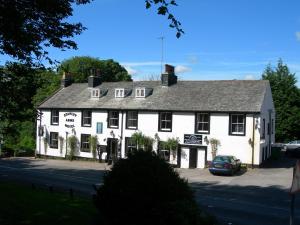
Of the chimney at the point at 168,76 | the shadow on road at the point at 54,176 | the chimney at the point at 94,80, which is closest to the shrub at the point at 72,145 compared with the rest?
the shadow on road at the point at 54,176

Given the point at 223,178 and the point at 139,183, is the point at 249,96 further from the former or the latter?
the point at 139,183

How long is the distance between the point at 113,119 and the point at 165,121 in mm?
5867

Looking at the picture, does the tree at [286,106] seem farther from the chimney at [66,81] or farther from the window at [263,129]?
the chimney at [66,81]

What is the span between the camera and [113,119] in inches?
1745

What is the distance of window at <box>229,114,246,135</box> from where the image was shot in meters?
37.7

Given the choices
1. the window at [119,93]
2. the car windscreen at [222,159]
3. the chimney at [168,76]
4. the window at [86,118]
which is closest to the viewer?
the car windscreen at [222,159]

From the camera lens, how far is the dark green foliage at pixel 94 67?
2985 inches

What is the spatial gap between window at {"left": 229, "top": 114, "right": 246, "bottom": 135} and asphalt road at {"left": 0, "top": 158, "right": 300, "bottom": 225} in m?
3.60

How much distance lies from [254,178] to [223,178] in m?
2.26

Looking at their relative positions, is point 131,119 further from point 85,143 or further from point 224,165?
point 224,165

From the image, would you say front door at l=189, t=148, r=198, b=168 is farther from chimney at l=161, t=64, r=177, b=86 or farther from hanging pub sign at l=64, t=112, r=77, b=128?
hanging pub sign at l=64, t=112, r=77, b=128

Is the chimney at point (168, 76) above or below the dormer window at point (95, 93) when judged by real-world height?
above

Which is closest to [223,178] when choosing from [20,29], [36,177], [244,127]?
[244,127]

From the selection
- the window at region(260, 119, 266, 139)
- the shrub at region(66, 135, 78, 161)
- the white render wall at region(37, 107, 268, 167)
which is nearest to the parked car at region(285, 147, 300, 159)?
the window at region(260, 119, 266, 139)
